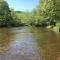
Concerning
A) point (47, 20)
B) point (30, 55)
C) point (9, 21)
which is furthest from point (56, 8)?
point (30, 55)

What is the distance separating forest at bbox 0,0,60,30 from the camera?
49.0 m

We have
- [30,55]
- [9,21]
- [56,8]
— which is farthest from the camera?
[9,21]

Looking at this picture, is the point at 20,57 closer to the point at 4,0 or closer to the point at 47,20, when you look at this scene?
the point at 47,20

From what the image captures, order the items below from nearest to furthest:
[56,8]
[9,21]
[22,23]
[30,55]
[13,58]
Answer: [13,58] < [30,55] < [56,8] < [9,21] < [22,23]

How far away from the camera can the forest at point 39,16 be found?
161 feet

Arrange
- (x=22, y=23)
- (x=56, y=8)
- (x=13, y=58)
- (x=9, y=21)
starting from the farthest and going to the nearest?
(x=22, y=23) → (x=9, y=21) → (x=56, y=8) → (x=13, y=58)

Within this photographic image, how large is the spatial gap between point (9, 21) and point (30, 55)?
4601cm

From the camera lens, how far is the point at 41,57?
596 inches

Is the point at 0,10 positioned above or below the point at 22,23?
above

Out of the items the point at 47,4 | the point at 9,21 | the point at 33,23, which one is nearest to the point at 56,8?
the point at 47,4

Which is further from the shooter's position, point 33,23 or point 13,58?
point 33,23

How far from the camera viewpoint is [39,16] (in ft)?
196

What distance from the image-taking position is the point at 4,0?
63.1 metres

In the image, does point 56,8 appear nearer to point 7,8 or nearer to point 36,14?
point 36,14
